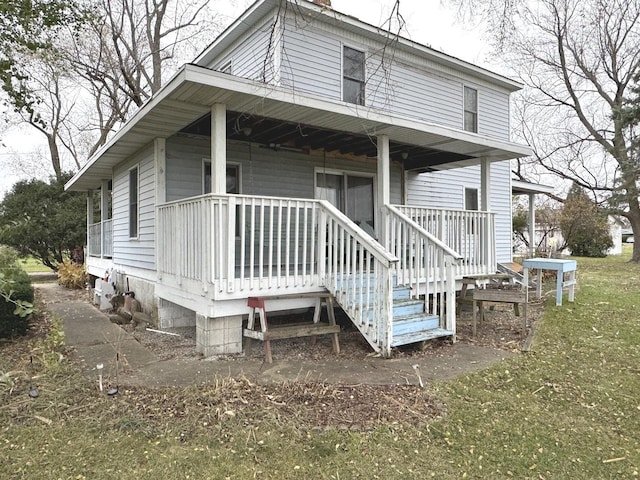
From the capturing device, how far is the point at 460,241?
752 cm

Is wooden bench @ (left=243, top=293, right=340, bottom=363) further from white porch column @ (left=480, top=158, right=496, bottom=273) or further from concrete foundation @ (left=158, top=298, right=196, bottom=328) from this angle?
white porch column @ (left=480, top=158, right=496, bottom=273)

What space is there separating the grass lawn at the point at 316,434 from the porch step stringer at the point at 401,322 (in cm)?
97

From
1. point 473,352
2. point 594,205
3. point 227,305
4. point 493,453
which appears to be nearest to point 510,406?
point 493,453

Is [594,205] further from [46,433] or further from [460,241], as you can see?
[46,433]

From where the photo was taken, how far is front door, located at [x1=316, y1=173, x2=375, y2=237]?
889 cm

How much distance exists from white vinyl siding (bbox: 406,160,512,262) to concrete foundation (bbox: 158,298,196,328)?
18.6ft

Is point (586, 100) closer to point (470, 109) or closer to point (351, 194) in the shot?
point (470, 109)

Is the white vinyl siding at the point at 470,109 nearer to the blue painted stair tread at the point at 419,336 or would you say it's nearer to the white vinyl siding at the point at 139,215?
the blue painted stair tread at the point at 419,336

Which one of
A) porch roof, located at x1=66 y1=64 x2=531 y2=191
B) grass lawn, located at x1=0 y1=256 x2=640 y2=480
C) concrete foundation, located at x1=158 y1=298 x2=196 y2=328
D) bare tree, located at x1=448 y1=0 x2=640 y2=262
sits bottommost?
grass lawn, located at x1=0 y1=256 x2=640 y2=480

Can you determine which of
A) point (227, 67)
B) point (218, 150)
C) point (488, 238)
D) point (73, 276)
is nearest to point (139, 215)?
point (218, 150)

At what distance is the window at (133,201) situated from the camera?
8430 millimetres

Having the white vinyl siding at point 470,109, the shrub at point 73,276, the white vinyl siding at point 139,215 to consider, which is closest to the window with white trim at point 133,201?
the white vinyl siding at point 139,215

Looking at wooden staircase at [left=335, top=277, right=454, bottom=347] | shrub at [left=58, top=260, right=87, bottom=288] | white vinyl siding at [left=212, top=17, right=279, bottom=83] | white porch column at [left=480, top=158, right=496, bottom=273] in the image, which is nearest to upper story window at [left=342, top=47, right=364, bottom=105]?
white vinyl siding at [left=212, top=17, right=279, bottom=83]

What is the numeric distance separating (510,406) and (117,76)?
67.0ft
